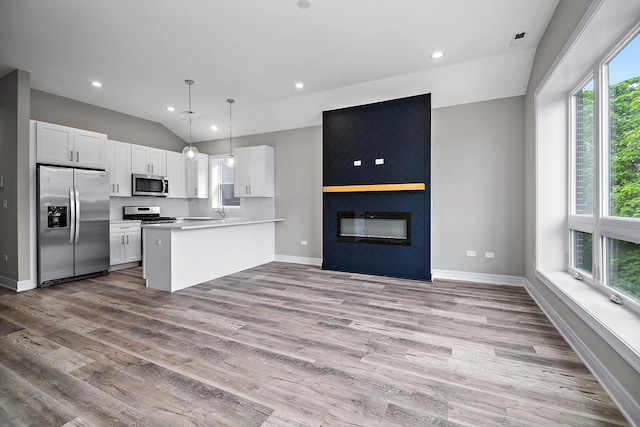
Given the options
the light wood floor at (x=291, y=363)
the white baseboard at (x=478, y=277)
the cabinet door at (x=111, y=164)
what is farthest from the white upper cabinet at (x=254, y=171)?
the white baseboard at (x=478, y=277)

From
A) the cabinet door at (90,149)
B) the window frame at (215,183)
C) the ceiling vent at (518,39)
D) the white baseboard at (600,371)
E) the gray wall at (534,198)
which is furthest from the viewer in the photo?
the window frame at (215,183)

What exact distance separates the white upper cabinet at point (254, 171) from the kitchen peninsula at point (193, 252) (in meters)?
0.91

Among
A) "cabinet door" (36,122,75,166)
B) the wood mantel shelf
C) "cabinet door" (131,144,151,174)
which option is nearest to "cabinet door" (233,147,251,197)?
"cabinet door" (131,144,151,174)

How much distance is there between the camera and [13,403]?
1.68m

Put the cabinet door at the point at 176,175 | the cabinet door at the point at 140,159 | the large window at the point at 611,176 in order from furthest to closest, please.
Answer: the cabinet door at the point at 176,175, the cabinet door at the point at 140,159, the large window at the point at 611,176

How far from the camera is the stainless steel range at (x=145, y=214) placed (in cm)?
576

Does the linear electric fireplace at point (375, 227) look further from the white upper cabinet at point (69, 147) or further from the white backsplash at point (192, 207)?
the white upper cabinet at point (69, 147)

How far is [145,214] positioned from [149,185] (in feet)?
2.08

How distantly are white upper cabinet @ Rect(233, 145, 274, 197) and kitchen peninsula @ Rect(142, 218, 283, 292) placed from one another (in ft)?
2.99

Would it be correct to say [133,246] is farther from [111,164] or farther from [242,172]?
[242,172]

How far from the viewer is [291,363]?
6.91 ft

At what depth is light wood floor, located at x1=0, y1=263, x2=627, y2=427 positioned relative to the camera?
1.59 metres

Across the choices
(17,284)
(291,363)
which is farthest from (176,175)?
(291,363)

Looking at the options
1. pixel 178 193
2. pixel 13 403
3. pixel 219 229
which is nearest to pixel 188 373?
pixel 13 403
